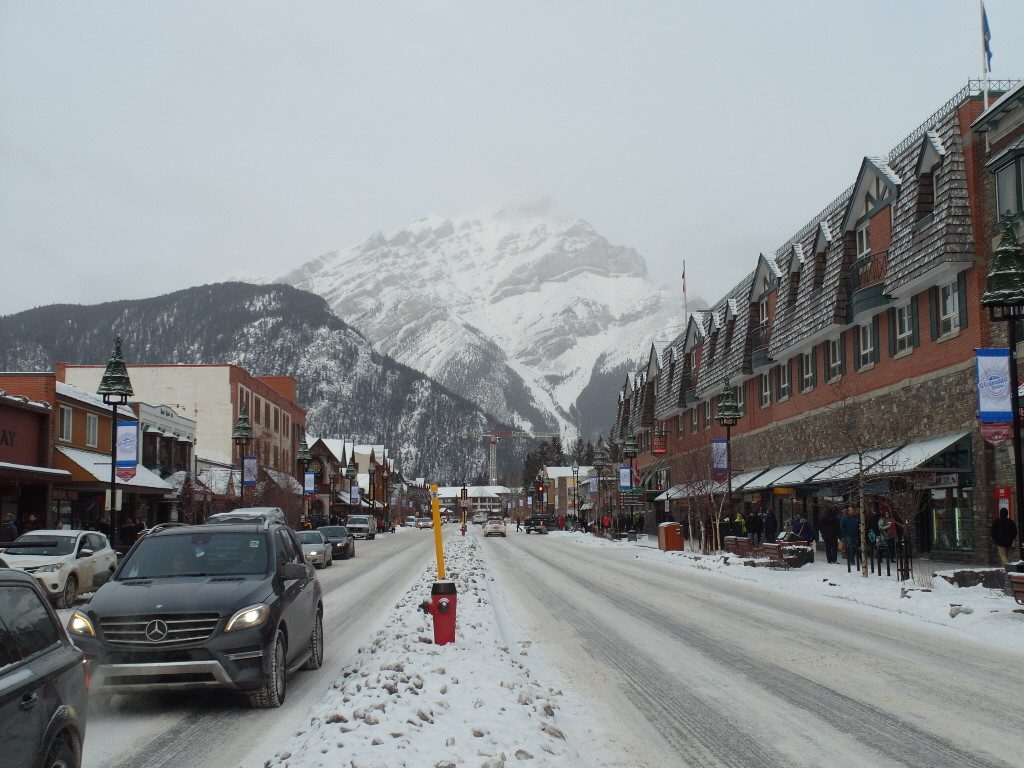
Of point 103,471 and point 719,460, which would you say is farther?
point 719,460

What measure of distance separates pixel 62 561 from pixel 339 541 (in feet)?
69.3

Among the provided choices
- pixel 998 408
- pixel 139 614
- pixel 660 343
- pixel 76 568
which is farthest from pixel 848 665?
pixel 660 343

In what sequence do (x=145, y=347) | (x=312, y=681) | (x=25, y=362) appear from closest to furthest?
(x=312, y=681) → (x=25, y=362) → (x=145, y=347)

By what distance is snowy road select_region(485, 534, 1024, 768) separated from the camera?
24.2 ft

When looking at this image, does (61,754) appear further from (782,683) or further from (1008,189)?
(1008,189)

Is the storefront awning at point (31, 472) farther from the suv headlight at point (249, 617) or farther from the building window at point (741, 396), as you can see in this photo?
the building window at point (741, 396)

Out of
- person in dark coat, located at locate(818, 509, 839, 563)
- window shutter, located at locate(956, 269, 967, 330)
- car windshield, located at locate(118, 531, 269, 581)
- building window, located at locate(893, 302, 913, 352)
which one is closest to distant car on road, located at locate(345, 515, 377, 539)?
person in dark coat, located at locate(818, 509, 839, 563)

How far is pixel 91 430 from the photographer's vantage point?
39844mm

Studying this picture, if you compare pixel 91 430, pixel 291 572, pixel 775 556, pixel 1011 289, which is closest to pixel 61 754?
pixel 291 572

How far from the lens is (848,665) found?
11234 mm

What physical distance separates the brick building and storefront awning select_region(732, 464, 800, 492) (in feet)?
0.50

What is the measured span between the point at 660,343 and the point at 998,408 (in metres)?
54.7

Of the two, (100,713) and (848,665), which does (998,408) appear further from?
(100,713)

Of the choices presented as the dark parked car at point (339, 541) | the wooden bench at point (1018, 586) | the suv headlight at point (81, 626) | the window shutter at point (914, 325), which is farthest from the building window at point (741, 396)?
the suv headlight at point (81, 626)
